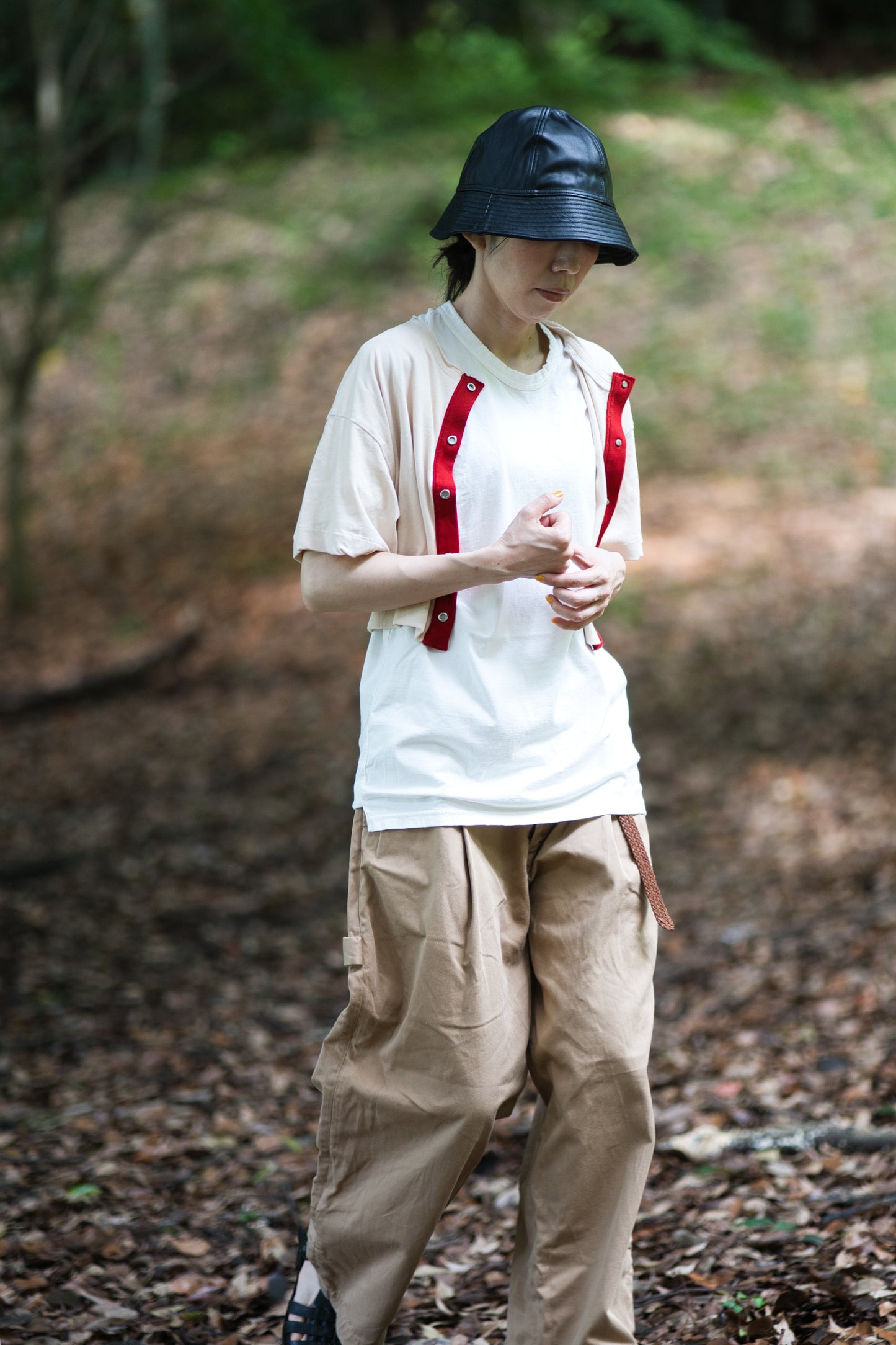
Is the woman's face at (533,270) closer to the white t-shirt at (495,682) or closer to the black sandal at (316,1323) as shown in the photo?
the white t-shirt at (495,682)

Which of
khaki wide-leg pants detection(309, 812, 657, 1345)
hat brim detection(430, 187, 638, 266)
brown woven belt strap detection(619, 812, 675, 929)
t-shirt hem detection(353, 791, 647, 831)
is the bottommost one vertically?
khaki wide-leg pants detection(309, 812, 657, 1345)

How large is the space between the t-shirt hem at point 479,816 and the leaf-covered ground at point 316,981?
3.58ft

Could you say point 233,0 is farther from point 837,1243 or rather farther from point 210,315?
point 837,1243

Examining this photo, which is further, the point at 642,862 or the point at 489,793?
the point at 642,862

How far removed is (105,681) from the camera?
848cm

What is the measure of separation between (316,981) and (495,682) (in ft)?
10.1

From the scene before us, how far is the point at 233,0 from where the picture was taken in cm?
835

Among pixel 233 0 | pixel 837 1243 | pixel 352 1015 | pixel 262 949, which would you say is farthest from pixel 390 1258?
pixel 233 0

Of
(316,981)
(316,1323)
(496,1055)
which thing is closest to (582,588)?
(496,1055)

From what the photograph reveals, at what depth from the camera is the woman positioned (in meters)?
1.96

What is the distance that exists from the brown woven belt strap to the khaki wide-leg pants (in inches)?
0.6

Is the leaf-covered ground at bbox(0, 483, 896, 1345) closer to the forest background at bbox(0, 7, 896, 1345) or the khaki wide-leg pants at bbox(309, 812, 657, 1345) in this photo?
the forest background at bbox(0, 7, 896, 1345)

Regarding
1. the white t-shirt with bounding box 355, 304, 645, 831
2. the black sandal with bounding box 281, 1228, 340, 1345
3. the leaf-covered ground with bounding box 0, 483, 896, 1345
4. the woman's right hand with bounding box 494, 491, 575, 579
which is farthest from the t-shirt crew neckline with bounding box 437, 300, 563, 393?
the leaf-covered ground with bounding box 0, 483, 896, 1345

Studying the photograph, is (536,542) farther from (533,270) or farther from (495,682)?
(533,270)
